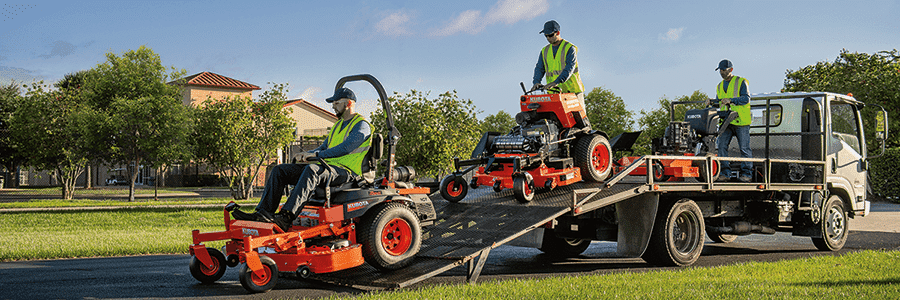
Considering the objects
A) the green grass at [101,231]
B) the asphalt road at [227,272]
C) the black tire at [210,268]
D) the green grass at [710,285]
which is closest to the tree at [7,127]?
the green grass at [101,231]

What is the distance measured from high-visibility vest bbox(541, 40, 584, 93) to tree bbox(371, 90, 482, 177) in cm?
1328

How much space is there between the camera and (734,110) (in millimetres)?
10664

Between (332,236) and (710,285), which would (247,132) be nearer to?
(332,236)

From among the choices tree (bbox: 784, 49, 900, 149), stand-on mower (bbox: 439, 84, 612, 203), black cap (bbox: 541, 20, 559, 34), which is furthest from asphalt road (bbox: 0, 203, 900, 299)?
tree (bbox: 784, 49, 900, 149)

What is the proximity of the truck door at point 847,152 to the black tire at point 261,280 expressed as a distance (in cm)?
887

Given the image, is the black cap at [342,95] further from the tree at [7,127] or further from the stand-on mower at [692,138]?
the tree at [7,127]

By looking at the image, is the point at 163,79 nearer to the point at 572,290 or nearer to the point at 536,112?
the point at 536,112

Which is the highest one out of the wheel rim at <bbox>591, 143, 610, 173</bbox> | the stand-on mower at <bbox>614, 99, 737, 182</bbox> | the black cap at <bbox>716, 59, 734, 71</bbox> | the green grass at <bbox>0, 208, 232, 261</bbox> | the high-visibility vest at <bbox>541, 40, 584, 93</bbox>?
the black cap at <bbox>716, 59, 734, 71</bbox>

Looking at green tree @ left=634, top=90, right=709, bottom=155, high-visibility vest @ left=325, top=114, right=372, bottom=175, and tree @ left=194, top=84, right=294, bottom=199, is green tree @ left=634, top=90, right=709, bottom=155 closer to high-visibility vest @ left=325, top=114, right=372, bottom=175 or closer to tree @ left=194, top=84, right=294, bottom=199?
tree @ left=194, top=84, right=294, bottom=199

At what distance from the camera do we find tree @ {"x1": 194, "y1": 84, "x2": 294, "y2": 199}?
28.1 meters

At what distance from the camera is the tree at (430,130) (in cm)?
2275

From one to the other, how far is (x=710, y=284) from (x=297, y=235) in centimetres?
401

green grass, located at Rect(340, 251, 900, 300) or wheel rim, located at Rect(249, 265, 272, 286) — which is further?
wheel rim, located at Rect(249, 265, 272, 286)

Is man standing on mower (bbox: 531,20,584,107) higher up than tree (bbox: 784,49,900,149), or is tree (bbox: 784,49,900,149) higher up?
tree (bbox: 784,49,900,149)
